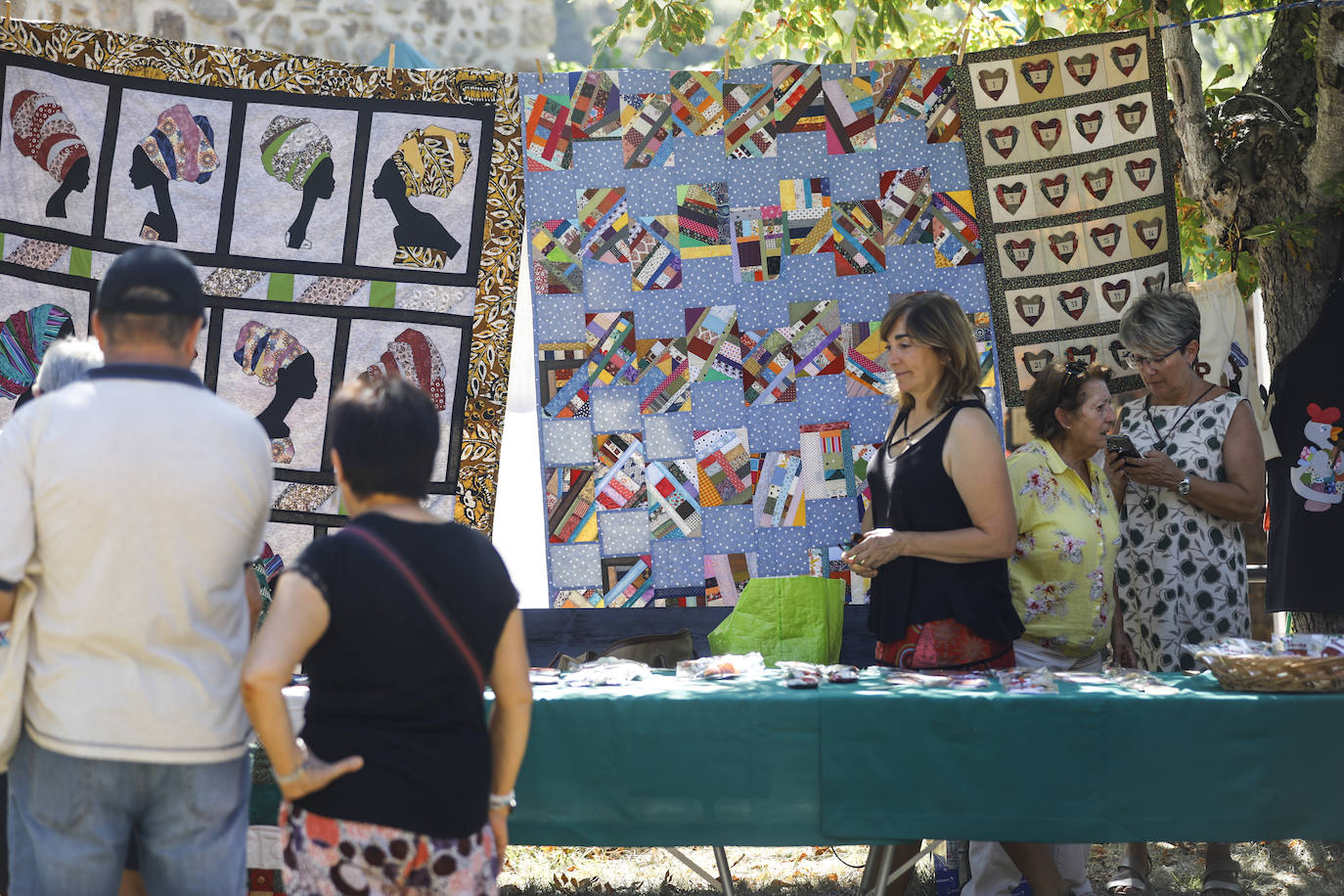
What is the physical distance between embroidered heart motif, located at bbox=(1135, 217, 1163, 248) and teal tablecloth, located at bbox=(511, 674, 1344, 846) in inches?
72.4

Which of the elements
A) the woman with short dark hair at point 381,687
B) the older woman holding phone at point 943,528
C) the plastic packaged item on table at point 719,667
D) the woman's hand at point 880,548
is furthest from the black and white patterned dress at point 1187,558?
the woman with short dark hair at point 381,687

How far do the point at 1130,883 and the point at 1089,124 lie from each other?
2441 millimetres

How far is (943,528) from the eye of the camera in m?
3.01

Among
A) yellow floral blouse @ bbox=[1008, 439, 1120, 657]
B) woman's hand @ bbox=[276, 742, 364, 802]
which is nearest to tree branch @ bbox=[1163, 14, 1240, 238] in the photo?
yellow floral blouse @ bbox=[1008, 439, 1120, 657]

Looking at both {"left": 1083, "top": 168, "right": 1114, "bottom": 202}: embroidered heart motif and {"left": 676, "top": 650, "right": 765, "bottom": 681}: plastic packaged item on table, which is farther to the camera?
{"left": 1083, "top": 168, "right": 1114, "bottom": 202}: embroidered heart motif

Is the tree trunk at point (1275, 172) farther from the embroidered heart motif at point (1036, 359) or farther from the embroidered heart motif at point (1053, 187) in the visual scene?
the embroidered heart motif at point (1036, 359)

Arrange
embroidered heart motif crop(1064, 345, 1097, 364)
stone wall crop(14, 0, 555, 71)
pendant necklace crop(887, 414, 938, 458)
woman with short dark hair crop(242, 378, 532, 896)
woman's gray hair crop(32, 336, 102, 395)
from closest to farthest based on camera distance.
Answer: woman with short dark hair crop(242, 378, 532, 896) < woman's gray hair crop(32, 336, 102, 395) < pendant necklace crop(887, 414, 938, 458) < embroidered heart motif crop(1064, 345, 1097, 364) < stone wall crop(14, 0, 555, 71)

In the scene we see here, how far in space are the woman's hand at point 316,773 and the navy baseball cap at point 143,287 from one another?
76 centimetres

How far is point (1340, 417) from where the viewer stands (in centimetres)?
388

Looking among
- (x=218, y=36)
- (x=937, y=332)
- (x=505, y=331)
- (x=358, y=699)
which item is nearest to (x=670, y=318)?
(x=505, y=331)

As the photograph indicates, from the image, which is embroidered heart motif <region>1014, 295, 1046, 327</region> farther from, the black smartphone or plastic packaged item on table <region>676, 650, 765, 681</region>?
plastic packaged item on table <region>676, 650, 765, 681</region>

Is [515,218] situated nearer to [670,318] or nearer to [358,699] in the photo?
[670,318]

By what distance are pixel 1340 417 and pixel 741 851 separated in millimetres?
2484

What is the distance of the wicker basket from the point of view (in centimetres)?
267
